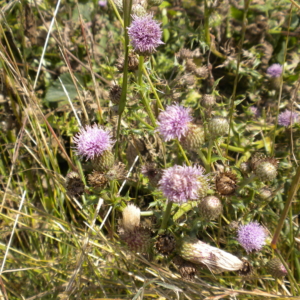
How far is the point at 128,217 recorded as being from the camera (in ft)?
6.42

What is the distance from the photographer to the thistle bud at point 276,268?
1927 millimetres

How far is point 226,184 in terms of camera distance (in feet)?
5.88

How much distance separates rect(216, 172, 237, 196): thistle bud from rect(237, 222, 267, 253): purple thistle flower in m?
0.32

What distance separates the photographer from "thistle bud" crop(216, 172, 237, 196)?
1.79 metres

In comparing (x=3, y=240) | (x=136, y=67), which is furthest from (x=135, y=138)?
(x=3, y=240)

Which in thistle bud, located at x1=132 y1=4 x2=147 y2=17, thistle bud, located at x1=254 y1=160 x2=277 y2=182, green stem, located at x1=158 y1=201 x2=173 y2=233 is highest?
thistle bud, located at x1=132 y1=4 x2=147 y2=17

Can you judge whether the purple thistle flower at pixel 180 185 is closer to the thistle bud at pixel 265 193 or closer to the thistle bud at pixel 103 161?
the thistle bud at pixel 103 161

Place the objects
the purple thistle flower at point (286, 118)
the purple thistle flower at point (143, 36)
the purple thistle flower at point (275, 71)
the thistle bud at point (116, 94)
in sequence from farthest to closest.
Result: 1. the purple thistle flower at point (275, 71)
2. the purple thistle flower at point (286, 118)
3. the thistle bud at point (116, 94)
4. the purple thistle flower at point (143, 36)

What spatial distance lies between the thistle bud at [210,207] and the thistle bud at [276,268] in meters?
0.60

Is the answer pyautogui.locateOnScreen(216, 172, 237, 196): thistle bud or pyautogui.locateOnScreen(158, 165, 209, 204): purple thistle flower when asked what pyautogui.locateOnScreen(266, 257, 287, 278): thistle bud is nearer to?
pyautogui.locateOnScreen(216, 172, 237, 196): thistle bud

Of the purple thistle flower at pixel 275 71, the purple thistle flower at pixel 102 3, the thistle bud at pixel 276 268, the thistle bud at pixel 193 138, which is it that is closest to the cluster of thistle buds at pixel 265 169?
the thistle bud at pixel 193 138

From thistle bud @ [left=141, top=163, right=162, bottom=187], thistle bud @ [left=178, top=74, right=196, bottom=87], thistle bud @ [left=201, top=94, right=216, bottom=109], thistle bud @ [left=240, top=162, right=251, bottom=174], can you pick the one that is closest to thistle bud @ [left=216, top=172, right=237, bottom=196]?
thistle bud @ [left=240, top=162, right=251, bottom=174]

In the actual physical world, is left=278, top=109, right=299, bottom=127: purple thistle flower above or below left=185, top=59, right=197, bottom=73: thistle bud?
below

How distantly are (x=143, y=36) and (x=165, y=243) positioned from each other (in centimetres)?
115
